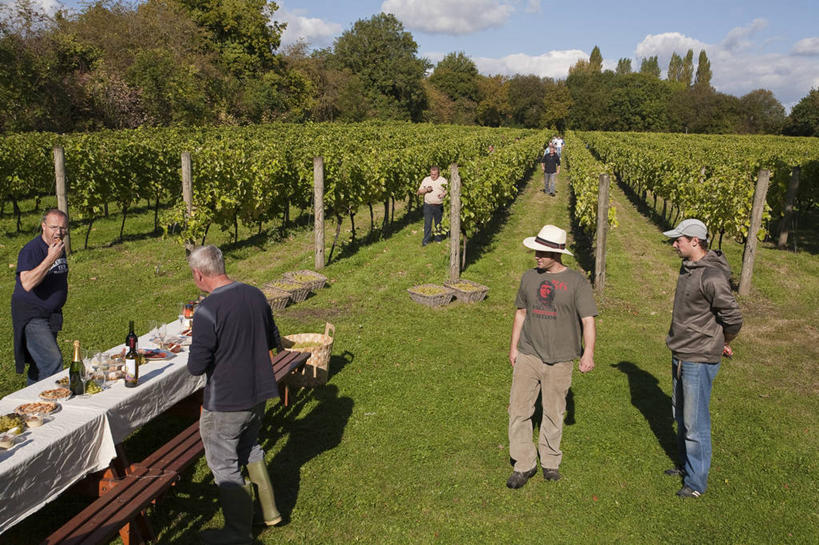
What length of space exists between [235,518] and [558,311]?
98.4 inches

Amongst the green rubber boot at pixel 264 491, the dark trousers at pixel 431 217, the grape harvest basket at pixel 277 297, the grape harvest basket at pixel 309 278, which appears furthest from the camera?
the dark trousers at pixel 431 217

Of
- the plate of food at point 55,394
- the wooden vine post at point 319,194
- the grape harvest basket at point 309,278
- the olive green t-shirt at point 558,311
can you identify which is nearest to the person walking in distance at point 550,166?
the wooden vine post at point 319,194

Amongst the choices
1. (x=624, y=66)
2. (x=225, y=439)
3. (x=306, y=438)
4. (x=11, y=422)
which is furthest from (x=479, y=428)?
(x=624, y=66)

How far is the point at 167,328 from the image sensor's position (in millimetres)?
5160

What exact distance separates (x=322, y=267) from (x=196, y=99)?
2733cm

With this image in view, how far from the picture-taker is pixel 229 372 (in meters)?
3.31

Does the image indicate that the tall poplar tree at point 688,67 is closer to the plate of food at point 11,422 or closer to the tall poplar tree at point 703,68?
the tall poplar tree at point 703,68

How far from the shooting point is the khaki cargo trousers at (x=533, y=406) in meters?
4.12

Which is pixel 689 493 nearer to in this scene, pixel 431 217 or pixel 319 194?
pixel 319 194

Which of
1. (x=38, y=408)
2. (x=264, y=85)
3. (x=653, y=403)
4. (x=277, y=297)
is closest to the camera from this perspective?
(x=38, y=408)

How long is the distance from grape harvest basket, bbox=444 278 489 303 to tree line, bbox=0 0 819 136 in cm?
2563

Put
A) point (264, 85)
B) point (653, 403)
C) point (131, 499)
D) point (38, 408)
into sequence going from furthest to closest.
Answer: point (264, 85)
point (653, 403)
point (38, 408)
point (131, 499)

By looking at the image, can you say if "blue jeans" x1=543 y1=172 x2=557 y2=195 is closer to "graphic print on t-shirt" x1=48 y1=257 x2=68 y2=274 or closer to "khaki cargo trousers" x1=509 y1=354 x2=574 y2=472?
→ "khaki cargo trousers" x1=509 y1=354 x2=574 y2=472

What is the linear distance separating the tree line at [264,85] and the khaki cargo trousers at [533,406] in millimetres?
29120
